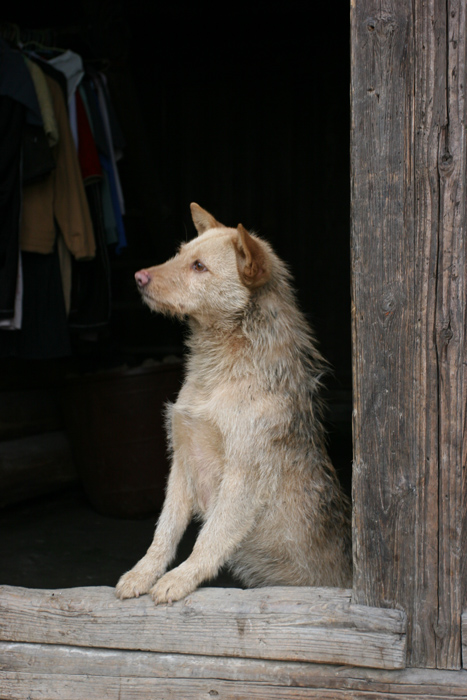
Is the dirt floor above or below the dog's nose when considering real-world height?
below

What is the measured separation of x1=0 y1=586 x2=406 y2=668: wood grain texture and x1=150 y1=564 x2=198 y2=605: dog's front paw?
3 cm

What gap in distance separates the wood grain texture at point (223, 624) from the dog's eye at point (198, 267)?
121 centimetres

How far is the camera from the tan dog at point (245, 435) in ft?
8.12

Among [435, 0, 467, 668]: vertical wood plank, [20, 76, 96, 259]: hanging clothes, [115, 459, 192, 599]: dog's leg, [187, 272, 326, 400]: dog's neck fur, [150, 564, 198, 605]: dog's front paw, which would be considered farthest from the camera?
[20, 76, 96, 259]: hanging clothes

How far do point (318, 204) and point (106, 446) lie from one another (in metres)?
3.60

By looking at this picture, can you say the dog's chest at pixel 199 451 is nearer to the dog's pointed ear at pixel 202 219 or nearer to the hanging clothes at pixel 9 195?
the dog's pointed ear at pixel 202 219

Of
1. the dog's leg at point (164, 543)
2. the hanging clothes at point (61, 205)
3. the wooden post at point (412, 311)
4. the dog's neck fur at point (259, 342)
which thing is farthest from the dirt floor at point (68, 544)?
the wooden post at point (412, 311)

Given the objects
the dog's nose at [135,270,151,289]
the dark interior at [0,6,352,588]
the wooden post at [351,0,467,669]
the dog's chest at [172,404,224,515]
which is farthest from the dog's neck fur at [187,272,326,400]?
the dark interior at [0,6,352,588]

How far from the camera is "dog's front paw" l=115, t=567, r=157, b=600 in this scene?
2410 mm

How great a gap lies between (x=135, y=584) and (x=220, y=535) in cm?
36

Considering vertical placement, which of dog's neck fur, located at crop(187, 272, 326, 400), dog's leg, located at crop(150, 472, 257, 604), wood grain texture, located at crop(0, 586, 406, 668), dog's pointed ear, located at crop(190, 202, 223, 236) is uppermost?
dog's pointed ear, located at crop(190, 202, 223, 236)

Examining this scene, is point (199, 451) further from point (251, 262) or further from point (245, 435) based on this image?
point (251, 262)

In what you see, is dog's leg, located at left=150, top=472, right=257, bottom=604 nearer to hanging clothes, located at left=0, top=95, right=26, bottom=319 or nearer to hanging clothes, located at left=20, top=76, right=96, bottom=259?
hanging clothes, located at left=0, top=95, right=26, bottom=319

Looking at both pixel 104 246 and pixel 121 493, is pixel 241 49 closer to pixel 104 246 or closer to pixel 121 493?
pixel 104 246
